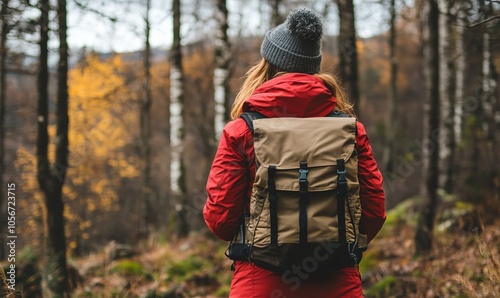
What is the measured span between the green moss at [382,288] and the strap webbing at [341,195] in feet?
11.3

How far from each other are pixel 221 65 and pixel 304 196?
8.35 meters

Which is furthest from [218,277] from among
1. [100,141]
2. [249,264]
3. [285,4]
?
[100,141]

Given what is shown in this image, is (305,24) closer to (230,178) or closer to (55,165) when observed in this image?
(230,178)

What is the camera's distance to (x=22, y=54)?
565 centimetres

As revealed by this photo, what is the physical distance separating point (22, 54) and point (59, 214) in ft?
6.68

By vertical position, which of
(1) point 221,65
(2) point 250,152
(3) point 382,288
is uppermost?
(1) point 221,65

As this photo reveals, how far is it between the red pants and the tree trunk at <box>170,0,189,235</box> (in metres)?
10.5

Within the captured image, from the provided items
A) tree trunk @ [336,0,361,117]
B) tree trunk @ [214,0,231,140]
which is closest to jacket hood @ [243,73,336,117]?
tree trunk @ [336,0,361,117]

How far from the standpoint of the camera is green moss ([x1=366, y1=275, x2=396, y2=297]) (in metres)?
5.28

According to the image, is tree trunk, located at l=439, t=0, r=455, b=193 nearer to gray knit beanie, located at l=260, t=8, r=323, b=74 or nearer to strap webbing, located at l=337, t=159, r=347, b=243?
gray knit beanie, located at l=260, t=8, r=323, b=74

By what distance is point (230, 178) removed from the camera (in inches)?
91.3

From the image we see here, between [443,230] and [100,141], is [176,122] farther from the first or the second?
[100,141]

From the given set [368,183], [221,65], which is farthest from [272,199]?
[221,65]

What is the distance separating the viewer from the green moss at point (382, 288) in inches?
208
